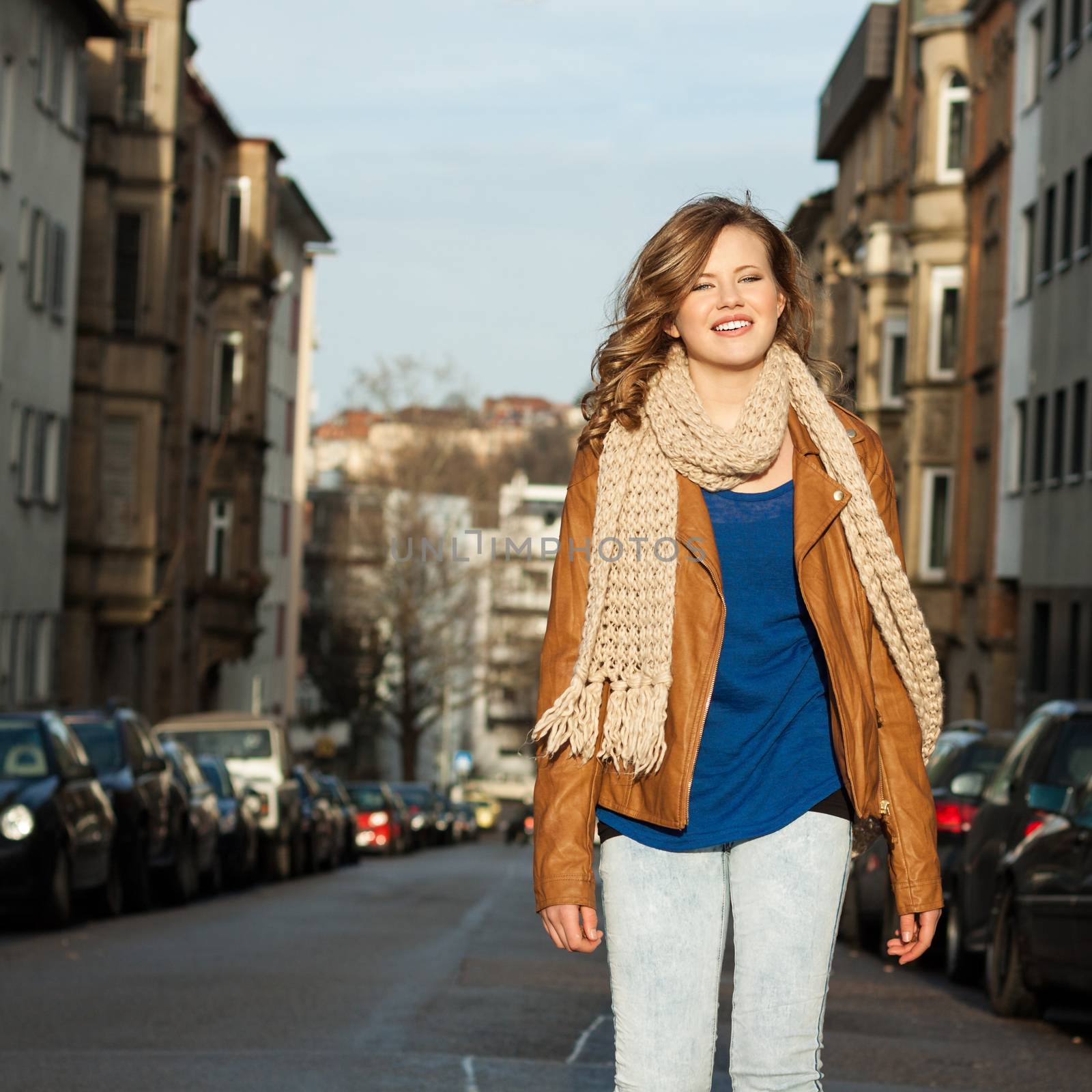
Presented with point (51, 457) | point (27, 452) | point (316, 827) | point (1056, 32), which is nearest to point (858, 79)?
point (1056, 32)

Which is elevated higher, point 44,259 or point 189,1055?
point 44,259

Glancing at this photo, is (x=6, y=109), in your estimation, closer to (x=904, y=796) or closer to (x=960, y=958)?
(x=960, y=958)

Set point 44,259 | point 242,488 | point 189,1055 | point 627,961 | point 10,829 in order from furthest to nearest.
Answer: point 242,488 → point 44,259 → point 10,829 → point 189,1055 → point 627,961

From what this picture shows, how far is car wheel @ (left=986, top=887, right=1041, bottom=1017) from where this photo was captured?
37.5ft

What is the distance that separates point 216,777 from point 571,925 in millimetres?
21885

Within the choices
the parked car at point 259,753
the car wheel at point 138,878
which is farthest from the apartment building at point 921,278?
the car wheel at point 138,878

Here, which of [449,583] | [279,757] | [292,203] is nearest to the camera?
[279,757]

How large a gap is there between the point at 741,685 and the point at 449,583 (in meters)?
74.0

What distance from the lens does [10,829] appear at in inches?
611

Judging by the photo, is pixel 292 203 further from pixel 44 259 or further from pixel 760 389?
pixel 760 389

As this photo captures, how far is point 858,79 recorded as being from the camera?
55156 mm

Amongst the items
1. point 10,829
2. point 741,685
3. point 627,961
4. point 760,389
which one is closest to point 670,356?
point 760,389

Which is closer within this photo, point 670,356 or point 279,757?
point 670,356

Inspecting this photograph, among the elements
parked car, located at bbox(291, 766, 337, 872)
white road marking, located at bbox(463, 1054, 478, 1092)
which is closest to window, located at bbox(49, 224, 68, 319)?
parked car, located at bbox(291, 766, 337, 872)
